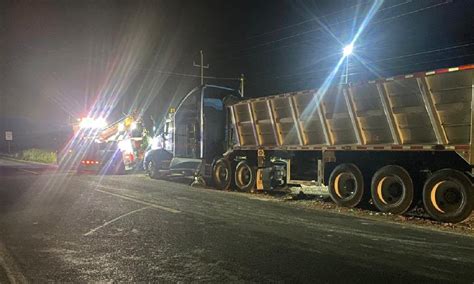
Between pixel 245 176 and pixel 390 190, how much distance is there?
5607 millimetres

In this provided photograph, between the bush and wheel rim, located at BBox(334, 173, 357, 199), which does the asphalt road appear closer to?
wheel rim, located at BBox(334, 173, 357, 199)

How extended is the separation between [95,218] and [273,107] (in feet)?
21.0

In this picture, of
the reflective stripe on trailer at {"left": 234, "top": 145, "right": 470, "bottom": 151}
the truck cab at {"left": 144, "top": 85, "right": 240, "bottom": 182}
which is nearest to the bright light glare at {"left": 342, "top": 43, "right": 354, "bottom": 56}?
the truck cab at {"left": 144, "top": 85, "right": 240, "bottom": 182}

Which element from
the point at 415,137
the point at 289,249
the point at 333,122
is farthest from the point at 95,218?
the point at 415,137

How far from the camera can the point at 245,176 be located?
15484mm

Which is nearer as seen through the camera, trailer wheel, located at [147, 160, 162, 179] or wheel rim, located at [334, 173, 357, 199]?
wheel rim, located at [334, 173, 357, 199]

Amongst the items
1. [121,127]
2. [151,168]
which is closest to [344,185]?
[151,168]

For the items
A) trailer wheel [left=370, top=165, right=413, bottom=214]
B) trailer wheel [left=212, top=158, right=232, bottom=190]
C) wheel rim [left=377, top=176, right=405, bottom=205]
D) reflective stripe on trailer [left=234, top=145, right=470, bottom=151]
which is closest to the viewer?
reflective stripe on trailer [left=234, top=145, right=470, bottom=151]

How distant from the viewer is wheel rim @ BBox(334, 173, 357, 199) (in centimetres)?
1188

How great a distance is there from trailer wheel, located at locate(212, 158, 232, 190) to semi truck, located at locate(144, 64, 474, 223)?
0.11ft

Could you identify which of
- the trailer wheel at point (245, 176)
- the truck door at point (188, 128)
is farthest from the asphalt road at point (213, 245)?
the truck door at point (188, 128)

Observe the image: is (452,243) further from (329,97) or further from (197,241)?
(329,97)

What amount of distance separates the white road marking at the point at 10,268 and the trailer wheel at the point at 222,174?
30.7ft

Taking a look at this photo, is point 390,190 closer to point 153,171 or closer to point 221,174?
point 221,174
